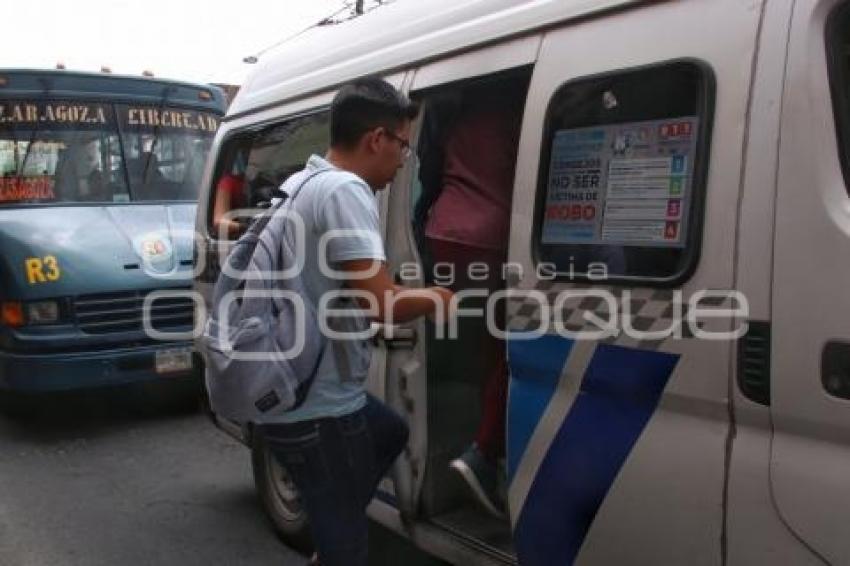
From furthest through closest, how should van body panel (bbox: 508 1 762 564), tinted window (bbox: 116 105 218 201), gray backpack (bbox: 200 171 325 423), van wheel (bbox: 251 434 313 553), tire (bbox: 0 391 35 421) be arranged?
tinted window (bbox: 116 105 218 201)
tire (bbox: 0 391 35 421)
van wheel (bbox: 251 434 313 553)
gray backpack (bbox: 200 171 325 423)
van body panel (bbox: 508 1 762 564)

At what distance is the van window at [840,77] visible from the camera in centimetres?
180

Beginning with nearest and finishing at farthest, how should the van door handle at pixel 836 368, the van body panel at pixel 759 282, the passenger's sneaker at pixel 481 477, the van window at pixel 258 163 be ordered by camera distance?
1. the van door handle at pixel 836 368
2. the van body panel at pixel 759 282
3. the passenger's sneaker at pixel 481 477
4. the van window at pixel 258 163

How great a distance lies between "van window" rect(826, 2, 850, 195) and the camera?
5.92 feet

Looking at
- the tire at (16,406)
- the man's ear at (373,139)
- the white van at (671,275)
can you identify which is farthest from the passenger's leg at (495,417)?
the tire at (16,406)

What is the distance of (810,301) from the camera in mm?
1789

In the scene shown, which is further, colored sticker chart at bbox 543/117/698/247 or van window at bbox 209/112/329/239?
van window at bbox 209/112/329/239

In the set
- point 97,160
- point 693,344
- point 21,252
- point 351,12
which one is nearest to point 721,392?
point 693,344

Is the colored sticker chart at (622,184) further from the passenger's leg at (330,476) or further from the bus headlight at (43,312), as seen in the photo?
the bus headlight at (43,312)

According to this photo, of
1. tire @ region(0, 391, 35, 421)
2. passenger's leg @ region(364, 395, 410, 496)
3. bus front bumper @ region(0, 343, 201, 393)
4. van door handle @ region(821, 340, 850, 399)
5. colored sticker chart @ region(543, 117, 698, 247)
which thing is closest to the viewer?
van door handle @ region(821, 340, 850, 399)

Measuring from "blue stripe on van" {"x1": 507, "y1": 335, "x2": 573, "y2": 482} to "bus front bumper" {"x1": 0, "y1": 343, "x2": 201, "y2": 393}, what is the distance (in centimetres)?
381

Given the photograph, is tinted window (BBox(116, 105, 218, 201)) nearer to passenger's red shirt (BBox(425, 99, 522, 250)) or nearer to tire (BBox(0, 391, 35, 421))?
tire (BBox(0, 391, 35, 421))

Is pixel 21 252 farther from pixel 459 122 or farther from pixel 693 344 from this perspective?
pixel 693 344

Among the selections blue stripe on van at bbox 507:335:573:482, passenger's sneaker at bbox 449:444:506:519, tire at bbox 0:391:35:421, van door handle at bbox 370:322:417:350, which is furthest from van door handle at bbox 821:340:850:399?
tire at bbox 0:391:35:421

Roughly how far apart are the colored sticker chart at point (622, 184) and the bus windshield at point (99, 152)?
5316 millimetres
